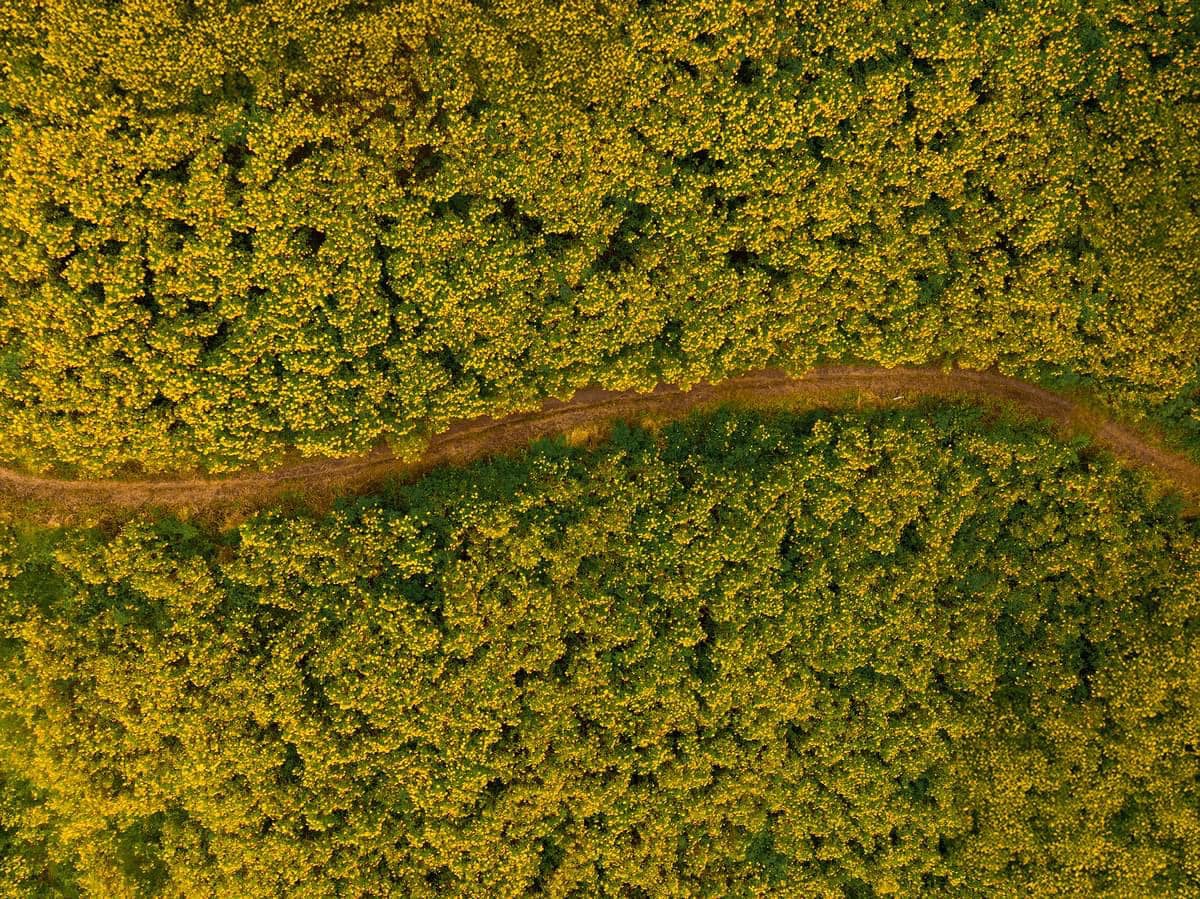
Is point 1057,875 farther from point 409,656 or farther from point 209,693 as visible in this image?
point 209,693

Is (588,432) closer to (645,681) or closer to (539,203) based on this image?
(539,203)

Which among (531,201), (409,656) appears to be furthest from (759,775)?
(531,201)

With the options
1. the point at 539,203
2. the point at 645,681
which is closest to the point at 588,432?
the point at 539,203

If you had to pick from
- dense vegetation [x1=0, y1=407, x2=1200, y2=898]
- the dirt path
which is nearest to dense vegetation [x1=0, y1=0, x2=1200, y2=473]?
the dirt path

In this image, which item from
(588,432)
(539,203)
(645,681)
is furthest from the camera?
(588,432)

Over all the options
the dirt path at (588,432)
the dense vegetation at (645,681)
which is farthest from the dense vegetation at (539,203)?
the dense vegetation at (645,681)

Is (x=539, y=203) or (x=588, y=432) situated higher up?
(x=539, y=203)

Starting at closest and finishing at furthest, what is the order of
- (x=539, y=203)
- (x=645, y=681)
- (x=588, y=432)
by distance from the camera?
(x=539, y=203) < (x=645, y=681) < (x=588, y=432)
